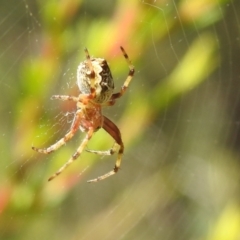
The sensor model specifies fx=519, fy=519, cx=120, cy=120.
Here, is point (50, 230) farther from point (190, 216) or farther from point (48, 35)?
point (48, 35)

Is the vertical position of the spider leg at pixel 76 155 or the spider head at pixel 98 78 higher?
the spider head at pixel 98 78

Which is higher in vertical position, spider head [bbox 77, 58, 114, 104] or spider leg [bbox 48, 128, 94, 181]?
spider head [bbox 77, 58, 114, 104]

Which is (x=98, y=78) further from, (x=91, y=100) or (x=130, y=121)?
(x=130, y=121)

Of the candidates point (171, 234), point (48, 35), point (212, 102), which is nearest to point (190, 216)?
point (171, 234)

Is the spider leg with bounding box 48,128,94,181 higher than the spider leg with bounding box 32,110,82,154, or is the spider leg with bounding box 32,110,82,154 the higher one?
the spider leg with bounding box 32,110,82,154
